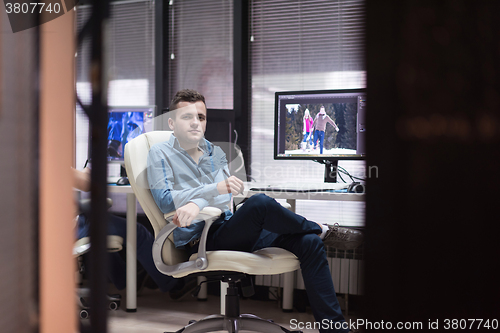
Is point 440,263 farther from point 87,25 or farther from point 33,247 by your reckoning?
point 33,247

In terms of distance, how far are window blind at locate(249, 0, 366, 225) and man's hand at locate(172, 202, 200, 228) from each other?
1153 mm

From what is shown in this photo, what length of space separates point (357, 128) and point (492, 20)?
1.62m


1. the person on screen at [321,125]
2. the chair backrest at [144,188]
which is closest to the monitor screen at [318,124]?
the person on screen at [321,125]

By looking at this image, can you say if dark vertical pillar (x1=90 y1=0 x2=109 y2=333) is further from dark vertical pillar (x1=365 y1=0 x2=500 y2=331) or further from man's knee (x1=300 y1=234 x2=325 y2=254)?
man's knee (x1=300 y1=234 x2=325 y2=254)

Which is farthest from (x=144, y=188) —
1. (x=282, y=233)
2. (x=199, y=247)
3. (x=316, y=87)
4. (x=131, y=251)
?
(x=316, y=87)

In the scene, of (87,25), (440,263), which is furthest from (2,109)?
(440,263)

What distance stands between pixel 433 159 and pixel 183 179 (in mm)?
1365

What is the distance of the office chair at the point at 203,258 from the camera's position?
151 cm

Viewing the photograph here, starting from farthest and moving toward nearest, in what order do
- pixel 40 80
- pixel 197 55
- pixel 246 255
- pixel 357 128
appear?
pixel 197 55 → pixel 357 128 → pixel 246 255 → pixel 40 80

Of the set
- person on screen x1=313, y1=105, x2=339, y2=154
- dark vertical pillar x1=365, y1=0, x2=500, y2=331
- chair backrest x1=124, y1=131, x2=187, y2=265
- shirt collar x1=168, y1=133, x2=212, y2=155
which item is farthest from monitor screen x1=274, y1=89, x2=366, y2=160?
dark vertical pillar x1=365, y1=0, x2=500, y2=331

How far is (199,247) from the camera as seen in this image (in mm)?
1518

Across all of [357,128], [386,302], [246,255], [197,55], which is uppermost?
[197,55]

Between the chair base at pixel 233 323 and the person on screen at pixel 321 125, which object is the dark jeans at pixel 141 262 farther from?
the person on screen at pixel 321 125

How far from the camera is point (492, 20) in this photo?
1.38ft
